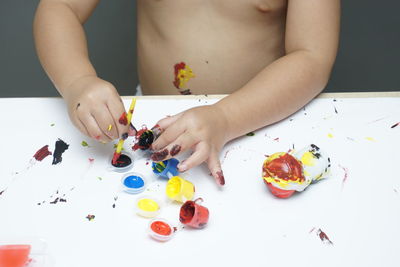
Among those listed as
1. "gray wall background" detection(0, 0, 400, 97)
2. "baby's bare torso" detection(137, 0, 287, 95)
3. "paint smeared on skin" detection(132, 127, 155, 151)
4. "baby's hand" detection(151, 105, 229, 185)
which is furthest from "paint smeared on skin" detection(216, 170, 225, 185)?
"gray wall background" detection(0, 0, 400, 97)

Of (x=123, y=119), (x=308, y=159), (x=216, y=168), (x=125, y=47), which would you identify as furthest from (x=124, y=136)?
(x=125, y=47)

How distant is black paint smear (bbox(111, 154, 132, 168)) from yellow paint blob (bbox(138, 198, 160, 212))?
7cm

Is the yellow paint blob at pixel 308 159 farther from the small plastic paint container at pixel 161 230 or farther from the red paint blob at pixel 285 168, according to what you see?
the small plastic paint container at pixel 161 230

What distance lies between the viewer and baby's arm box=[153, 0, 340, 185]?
54 centimetres

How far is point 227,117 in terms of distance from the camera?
0.59 meters

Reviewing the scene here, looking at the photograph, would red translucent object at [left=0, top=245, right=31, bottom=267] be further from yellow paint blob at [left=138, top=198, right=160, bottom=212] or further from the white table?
yellow paint blob at [left=138, top=198, right=160, bottom=212]

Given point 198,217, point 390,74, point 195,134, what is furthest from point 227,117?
point 390,74

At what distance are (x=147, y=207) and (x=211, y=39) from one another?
1.33ft

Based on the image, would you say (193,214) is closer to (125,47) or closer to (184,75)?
(184,75)

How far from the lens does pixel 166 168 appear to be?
0.53m

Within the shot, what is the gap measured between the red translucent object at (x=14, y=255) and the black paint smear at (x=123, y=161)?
15cm

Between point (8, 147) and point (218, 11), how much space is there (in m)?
0.43

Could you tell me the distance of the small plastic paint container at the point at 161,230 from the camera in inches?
17.8

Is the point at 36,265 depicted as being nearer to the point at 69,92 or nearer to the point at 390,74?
the point at 69,92
